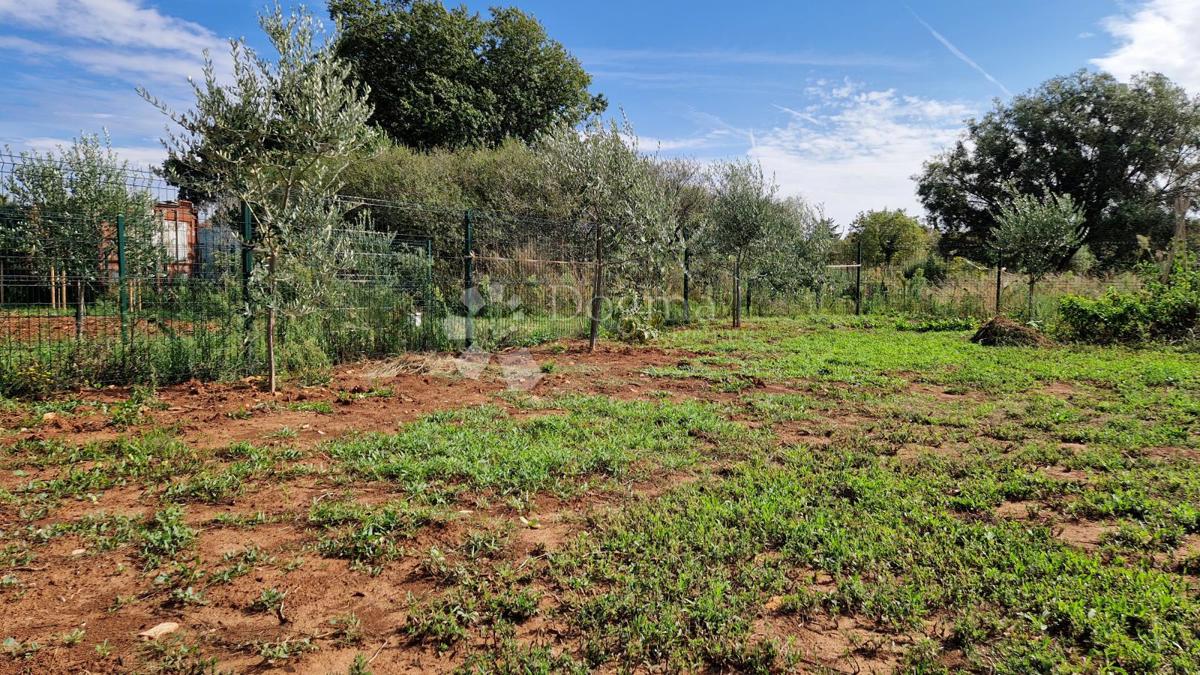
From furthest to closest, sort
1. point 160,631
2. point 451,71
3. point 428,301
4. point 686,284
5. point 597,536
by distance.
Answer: point 451,71 → point 686,284 → point 428,301 → point 597,536 → point 160,631

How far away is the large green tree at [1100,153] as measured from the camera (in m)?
26.6

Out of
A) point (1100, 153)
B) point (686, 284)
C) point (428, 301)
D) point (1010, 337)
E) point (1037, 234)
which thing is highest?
point (1100, 153)

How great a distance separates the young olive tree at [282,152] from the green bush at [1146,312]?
13621mm

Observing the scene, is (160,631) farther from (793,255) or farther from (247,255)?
(793,255)

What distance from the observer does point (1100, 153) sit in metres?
27.7

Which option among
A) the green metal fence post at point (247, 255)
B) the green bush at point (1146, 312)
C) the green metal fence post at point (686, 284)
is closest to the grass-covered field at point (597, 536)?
the green metal fence post at point (247, 255)

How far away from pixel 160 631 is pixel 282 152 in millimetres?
5405

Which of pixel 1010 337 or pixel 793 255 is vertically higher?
pixel 793 255

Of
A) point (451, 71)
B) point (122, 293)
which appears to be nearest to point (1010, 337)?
point (122, 293)

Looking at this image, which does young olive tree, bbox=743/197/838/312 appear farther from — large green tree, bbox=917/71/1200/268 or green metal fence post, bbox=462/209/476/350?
large green tree, bbox=917/71/1200/268

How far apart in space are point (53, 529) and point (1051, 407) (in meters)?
8.33

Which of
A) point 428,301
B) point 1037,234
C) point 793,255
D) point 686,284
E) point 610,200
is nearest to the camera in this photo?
point 428,301

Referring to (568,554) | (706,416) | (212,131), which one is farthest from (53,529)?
(706,416)

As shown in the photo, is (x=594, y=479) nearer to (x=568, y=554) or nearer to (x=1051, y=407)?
(x=568, y=554)
